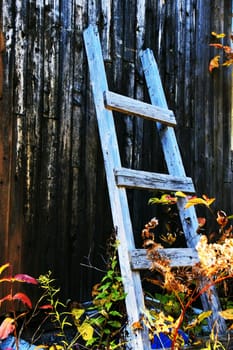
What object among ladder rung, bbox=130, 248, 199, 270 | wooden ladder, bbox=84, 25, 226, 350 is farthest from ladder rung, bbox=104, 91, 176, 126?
ladder rung, bbox=130, 248, 199, 270

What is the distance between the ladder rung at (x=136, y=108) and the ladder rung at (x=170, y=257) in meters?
0.95

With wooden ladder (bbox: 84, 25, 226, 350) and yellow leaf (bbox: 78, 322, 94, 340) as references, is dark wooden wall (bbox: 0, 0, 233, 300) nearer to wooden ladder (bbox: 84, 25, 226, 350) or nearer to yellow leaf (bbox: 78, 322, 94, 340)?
wooden ladder (bbox: 84, 25, 226, 350)

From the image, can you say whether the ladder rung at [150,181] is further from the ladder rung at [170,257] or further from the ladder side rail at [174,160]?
the ladder rung at [170,257]

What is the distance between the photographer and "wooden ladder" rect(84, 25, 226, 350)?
7.66 ft

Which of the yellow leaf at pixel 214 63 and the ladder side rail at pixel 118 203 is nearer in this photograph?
the ladder side rail at pixel 118 203

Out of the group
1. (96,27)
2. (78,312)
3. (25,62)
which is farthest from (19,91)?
(78,312)

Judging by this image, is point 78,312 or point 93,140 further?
point 93,140

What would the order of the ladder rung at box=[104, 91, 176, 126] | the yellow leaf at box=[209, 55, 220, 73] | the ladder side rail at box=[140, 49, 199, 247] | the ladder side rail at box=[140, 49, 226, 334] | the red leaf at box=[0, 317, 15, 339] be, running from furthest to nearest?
the yellow leaf at box=[209, 55, 220, 73] → the ladder side rail at box=[140, 49, 199, 247] → the ladder rung at box=[104, 91, 176, 126] → the ladder side rail at box=[140, 49, 226, 334] → the red leaf at box=[0, 317, 15, 339]

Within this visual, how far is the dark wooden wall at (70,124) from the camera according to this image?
9.41 ft

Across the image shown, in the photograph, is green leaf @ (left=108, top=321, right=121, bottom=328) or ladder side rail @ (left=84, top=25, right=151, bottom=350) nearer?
ladder side rail @ (left=84, top=25, right=151, bottom=350)

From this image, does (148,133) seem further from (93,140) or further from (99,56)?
(99,56)

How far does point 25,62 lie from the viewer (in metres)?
2.95

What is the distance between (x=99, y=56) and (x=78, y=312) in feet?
5.62

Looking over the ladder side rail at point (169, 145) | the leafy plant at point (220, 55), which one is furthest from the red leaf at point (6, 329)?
the leafy plant at point (220, 55)
